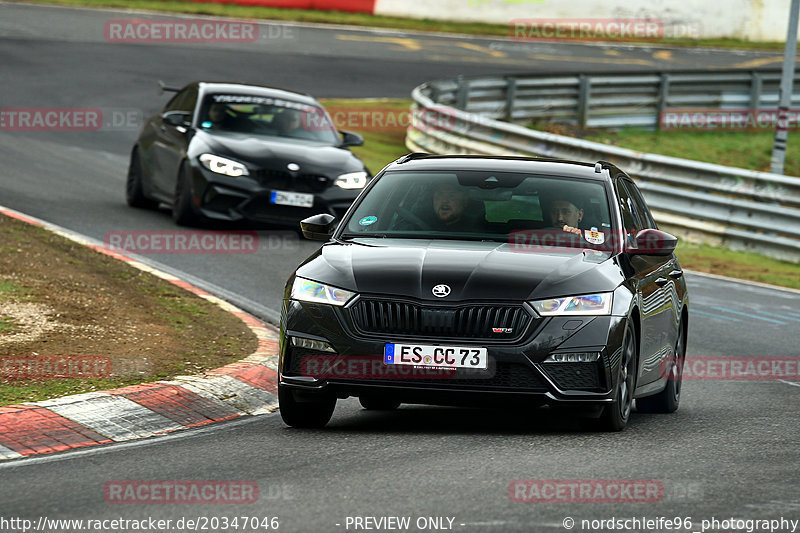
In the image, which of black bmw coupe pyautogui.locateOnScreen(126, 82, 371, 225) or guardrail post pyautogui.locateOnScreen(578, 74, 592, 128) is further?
guardrail post pyautogui.locateOnScreen(578, 74, 592, 128)

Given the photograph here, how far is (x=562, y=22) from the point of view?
47.5 meters

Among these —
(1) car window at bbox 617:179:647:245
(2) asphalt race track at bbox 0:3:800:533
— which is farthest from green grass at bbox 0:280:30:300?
(1) car window at bbox 617:179:647:245

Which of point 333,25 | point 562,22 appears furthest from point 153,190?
point 562,22

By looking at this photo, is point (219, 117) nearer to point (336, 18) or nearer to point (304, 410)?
point (304, 410)

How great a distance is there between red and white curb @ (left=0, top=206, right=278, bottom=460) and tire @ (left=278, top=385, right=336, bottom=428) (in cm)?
53

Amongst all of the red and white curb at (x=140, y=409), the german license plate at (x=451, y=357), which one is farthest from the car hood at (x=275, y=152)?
the german license plate at (x=451, y=357)

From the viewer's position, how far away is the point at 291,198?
16.6 metres

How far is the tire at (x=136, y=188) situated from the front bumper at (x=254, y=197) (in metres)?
1.76

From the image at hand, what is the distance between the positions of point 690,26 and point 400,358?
4288 centimetres

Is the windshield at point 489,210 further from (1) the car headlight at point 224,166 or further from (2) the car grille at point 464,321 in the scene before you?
(1) the car headlight at point 224,166

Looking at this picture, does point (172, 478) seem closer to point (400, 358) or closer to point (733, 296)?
point (400, 358)

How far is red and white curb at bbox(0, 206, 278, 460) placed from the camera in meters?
7.53

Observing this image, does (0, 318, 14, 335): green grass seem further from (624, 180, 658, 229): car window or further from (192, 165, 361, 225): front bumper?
(192, 165, 361, 225): front bumper

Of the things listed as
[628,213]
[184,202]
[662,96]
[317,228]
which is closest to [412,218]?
[317,228]
